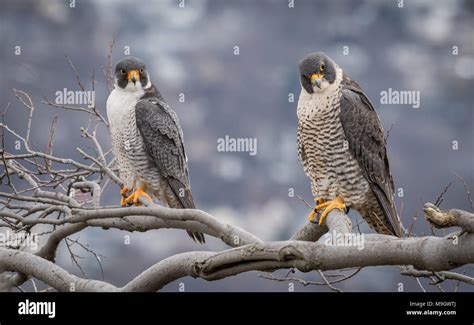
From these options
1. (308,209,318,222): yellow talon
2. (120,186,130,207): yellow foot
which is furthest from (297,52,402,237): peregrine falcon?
(120,186,130,207): yellow foot

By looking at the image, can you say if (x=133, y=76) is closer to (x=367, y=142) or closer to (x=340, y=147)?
(x=340, y=147)

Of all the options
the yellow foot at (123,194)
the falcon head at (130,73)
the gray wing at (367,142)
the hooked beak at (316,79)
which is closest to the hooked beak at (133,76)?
the falcon head at (130,73)

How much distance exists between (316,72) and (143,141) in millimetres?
1541

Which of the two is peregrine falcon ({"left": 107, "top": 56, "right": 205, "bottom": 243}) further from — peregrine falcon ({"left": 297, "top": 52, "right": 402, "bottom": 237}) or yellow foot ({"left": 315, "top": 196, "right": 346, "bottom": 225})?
yellow foot ({"left": 315, "top": 196, "right": 346, "bottom": 225})

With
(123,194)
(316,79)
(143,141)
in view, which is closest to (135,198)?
(123,194)

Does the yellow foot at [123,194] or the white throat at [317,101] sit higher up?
the white throat at [317,101]

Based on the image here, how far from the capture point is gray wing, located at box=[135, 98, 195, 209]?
5070 millimetres

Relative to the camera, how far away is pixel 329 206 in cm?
408

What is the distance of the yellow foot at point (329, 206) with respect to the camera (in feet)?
12.9

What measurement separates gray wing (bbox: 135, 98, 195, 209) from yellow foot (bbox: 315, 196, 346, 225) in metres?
1.20

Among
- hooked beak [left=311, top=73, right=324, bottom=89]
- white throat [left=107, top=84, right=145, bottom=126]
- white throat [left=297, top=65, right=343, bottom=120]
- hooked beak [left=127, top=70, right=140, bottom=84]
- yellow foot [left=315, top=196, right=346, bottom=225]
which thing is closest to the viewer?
yellow foot [left=315, top=196, right=346, bottom=225]

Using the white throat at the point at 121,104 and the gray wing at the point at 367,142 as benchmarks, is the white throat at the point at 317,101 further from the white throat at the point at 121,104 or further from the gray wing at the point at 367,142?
the white throat at the point at 121,104
